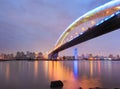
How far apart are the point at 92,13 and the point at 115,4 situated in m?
Answer: 11.7

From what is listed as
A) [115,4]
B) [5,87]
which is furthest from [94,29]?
[5,87]

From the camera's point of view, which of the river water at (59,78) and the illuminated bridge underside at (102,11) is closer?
the river water at (59,78)

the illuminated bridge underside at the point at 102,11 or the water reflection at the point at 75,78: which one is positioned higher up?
the illuminated bridge underside at the point at 102,11

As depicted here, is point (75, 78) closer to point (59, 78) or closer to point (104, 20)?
point (59, 78)

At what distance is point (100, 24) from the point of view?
27422mm

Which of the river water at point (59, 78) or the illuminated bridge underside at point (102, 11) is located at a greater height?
the illuminated bridge underside at point (102, 11)

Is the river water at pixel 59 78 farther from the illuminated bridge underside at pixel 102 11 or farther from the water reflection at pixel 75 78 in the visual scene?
the illuminated bridge underside at pixel 102 11

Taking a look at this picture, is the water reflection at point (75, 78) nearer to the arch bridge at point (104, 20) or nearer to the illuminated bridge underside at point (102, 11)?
the arch bridge at point (104, 20)

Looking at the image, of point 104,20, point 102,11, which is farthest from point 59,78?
point 102,11

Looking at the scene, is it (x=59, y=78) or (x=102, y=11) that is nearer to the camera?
(x=59, y=78)

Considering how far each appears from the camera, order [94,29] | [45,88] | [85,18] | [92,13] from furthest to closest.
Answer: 1. [85,18]
2. [92,13]
3. [94,29]
4. [45,88]

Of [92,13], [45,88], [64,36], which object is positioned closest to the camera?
[45,88]

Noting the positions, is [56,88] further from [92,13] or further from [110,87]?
[92,13]

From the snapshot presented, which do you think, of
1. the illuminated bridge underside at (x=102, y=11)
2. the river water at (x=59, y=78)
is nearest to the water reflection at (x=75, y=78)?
the river water at (x=59, y=78)
